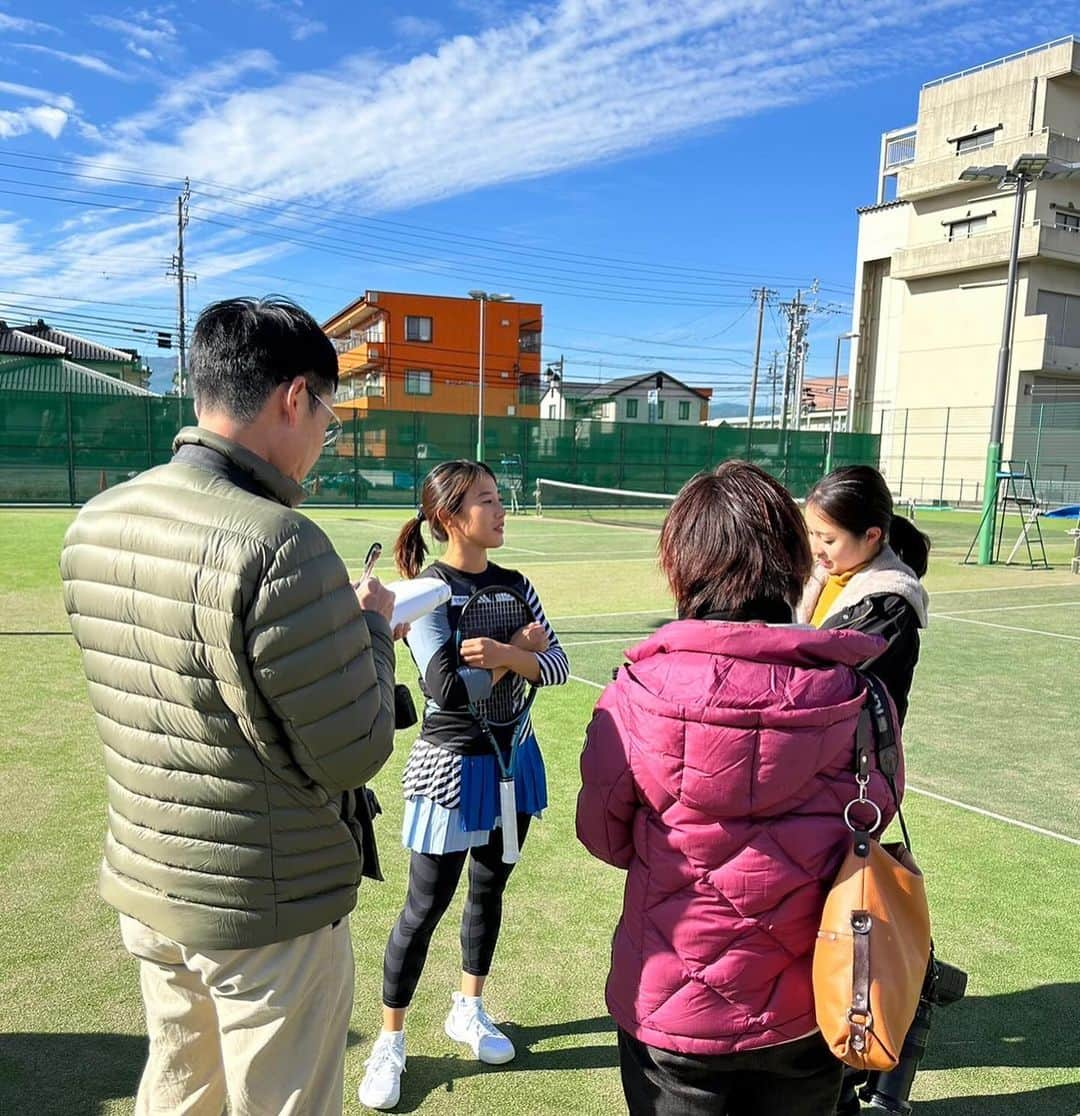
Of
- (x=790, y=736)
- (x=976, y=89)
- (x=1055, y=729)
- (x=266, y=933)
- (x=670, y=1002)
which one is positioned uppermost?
(x=976, y=89)

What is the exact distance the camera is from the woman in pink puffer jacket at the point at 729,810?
1582mm

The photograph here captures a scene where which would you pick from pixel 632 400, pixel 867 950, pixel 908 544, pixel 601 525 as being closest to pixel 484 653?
pixel 867 950

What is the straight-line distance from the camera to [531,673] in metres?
2.87

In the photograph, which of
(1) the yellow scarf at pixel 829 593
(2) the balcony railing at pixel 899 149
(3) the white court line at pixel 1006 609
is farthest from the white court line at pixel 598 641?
(2) the balcony railing at pixel 899 149

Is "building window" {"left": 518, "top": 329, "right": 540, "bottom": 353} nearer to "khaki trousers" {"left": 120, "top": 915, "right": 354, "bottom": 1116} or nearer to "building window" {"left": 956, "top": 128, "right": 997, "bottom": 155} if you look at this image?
"building window" {"left": 956, "top": 128, "right": 997, "bottom": 155}

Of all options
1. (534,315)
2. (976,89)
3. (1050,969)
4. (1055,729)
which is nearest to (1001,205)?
(976,89)

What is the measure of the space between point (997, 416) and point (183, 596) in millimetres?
17278

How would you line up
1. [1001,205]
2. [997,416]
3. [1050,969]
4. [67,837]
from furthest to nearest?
[1001,205] < [997,416] < [67,837] < [1050,969]

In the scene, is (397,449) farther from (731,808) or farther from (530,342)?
(530,342)

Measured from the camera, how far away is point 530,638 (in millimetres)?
2916

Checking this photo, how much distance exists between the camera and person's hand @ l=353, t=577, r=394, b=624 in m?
1.85

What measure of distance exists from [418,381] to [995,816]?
5597cm

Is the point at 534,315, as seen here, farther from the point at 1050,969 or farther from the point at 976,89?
the point at 1050,969

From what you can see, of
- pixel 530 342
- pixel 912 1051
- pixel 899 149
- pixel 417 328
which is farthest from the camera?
pixel 530 342
